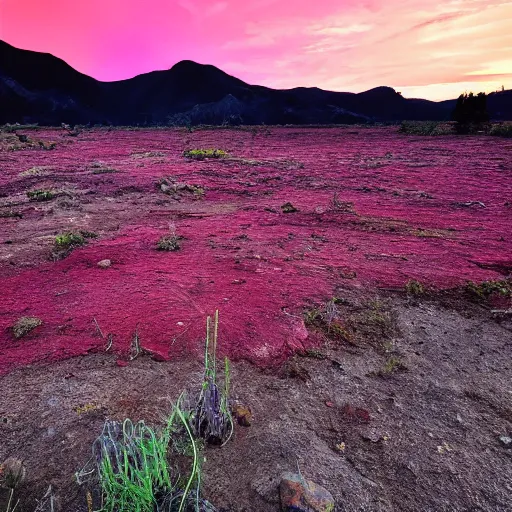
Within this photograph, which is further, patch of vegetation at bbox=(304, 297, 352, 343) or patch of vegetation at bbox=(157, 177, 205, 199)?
patch of vegetation at bbox=(157, 177, 205, 199)

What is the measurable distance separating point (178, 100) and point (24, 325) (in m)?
67.8

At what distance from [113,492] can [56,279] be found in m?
3.54

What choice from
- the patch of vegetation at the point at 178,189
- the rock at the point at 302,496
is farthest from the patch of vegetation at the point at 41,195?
the rock at the point at 302,496

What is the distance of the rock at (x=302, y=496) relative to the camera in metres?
1.99

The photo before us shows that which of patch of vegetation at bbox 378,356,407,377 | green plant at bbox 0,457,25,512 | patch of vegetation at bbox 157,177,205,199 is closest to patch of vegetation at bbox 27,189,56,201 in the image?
patch of vegetation at bbox 157,177,205,199

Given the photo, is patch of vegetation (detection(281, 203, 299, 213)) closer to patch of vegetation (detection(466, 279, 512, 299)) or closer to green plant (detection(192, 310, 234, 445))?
patch of vegetation (detection(466, 279, 512, 299))

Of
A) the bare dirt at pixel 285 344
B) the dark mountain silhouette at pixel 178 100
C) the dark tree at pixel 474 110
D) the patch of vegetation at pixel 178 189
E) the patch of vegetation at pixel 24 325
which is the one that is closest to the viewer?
the bare dirt at pixel 285 344

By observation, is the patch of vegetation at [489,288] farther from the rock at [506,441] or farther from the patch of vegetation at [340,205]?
the patch of vegetation at [340,205]

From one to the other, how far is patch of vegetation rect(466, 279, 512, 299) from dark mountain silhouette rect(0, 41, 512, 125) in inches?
1925

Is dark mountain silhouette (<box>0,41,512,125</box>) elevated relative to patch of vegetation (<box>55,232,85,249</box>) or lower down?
elevated

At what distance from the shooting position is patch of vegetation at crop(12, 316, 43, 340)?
139 inches

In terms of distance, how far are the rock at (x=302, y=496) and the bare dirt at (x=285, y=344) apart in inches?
3.4

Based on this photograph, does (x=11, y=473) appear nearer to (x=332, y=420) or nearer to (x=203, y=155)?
(x=332, y=420)

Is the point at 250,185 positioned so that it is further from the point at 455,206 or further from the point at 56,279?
the point at 56,279
